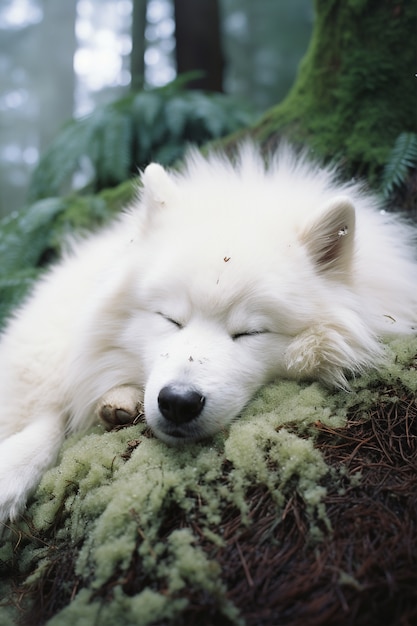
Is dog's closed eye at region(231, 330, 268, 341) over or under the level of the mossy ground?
over

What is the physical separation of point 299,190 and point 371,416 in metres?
1.50

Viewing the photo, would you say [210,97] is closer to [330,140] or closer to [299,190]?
[330,140]

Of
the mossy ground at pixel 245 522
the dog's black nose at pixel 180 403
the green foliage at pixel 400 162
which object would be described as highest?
the green foliage at pixel 400 162

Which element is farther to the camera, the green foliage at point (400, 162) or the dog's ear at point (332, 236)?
the green foliage at point (400, 162)

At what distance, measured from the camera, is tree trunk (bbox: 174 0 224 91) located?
7.54 m

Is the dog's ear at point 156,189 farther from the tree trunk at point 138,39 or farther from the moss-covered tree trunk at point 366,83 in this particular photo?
the tree trunk at point 138,39

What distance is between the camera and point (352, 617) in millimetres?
1434

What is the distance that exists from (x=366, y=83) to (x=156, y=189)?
211 cm

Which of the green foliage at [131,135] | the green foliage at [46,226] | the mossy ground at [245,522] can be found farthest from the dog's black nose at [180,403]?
the green foliage at [131,135]

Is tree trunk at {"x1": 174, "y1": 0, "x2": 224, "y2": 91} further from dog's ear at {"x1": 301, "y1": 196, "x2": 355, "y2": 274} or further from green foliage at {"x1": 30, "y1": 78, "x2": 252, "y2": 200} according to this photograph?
dog's ear at {"x1": 301, "y1": 196, "x2": 355, "y2": 274}

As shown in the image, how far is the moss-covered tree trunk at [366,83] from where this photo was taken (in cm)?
382

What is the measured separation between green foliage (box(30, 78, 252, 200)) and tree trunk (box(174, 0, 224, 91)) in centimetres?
153

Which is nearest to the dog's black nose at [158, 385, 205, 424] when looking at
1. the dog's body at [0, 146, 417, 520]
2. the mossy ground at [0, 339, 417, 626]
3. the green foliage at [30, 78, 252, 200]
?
the dog's body at [0, 146, 417, 520]

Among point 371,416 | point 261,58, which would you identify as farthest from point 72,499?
point 261,58
